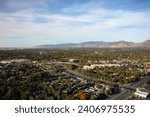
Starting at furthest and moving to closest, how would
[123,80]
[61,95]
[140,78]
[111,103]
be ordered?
[140,78]
[123,80]
[61,95]
[111,103]

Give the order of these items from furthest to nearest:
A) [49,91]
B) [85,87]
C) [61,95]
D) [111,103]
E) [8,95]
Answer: [85,87] → [49,91] → [61,95] → [8,95] → [111,103]

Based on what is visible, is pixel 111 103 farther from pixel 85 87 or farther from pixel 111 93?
pixel 85 87

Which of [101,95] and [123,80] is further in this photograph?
[123,80]

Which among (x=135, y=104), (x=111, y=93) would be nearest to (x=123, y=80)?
(x=111, y=93)

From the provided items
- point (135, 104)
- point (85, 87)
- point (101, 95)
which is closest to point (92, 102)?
point (135, 104)

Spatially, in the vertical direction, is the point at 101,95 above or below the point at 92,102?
below

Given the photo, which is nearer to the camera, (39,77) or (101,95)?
A: (101,95)

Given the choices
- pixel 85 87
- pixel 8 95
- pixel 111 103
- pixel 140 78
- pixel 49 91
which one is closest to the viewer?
pixel 111 103

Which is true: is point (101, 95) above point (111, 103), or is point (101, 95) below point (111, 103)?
below

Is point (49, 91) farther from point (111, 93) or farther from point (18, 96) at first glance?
point (111, 93)

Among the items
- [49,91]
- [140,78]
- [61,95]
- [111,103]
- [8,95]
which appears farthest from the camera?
[140,78]
